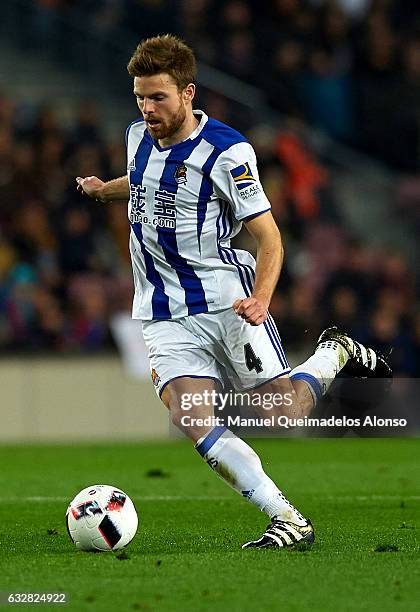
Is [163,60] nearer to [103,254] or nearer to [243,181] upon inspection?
[243,181]

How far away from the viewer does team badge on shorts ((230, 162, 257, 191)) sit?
6.47 m

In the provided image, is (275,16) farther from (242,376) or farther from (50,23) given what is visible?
(242,376)

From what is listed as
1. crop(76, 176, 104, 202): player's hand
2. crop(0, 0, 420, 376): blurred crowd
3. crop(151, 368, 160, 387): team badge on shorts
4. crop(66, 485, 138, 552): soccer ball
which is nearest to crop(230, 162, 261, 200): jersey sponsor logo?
crop(151, 368, 160, 387): team badge on shorts

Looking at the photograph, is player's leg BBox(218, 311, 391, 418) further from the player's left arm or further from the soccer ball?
the soccer ball

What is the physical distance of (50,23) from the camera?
60.0 feet

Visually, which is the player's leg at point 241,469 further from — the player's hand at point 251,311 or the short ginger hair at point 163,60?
the short ginger hair at point 163,60

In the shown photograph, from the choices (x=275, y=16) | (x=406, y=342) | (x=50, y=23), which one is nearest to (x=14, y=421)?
(x=406, y=342)

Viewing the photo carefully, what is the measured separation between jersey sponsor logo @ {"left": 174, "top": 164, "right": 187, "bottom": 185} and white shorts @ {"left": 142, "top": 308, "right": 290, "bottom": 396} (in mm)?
649

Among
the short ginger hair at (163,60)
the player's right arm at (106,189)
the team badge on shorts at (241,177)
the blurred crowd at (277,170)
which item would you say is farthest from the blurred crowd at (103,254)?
the short ginger hair at (163,60)

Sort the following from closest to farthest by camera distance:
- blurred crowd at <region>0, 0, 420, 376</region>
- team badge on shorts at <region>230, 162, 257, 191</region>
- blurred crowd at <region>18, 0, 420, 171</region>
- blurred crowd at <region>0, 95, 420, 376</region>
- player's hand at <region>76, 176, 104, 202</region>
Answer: team badge on shorts at <region>230, 162, 257, 191</region> → player's hand at <region>76, 176, 104, 202</region> → blurred crowd at <region>0, 95, 420, 376</region> → blurred crowd at <region>0, 0, 420, 376</region> → blurred crowd at <region>18, 0, 420, 171</region>

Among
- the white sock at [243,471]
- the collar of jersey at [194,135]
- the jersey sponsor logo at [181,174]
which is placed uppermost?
the collar of jersey at [194,135]

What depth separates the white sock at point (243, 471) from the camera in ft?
21.1

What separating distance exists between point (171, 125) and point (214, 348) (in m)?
1.10

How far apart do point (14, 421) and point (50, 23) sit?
20.3 feet
